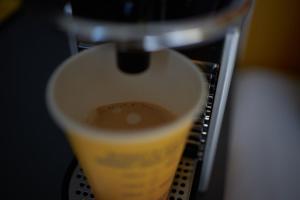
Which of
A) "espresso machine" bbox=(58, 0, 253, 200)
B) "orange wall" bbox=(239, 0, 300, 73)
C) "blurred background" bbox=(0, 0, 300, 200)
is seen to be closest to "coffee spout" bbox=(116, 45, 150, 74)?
"espresso machine" bbox=(58, 0, 253, 200)

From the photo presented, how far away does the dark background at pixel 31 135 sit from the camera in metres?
0.63

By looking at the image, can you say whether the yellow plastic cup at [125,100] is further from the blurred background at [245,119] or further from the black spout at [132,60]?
the blurred background at [245,119]

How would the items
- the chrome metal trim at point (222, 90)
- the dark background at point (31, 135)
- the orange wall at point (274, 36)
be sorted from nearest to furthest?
the chrome metal trim at point (222, 90), the dark background at point (31, 135), the orange wall at point (274, 36)

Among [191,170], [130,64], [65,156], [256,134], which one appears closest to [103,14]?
[130,64]

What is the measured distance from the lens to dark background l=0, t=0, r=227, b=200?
63 cm

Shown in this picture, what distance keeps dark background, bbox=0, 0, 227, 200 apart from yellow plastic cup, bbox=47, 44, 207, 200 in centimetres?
22

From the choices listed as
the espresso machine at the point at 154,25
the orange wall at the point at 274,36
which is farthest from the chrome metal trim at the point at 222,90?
the orange wall at the point at 274,36

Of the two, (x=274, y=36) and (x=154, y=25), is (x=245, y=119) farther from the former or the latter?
(x=154, y=25)

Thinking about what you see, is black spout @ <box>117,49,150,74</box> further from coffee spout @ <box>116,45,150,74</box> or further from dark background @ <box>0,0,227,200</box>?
dark background @ <box>0,0,227,200</box>

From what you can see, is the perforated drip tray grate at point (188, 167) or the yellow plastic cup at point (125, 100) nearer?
the yellow plastic cup at point (125, 100)

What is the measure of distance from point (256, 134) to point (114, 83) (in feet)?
1.41

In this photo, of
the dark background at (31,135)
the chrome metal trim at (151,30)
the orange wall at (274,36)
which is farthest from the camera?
the orange wall at (274,36)

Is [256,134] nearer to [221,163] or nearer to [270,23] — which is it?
[221,163]

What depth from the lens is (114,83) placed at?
0.44 m
